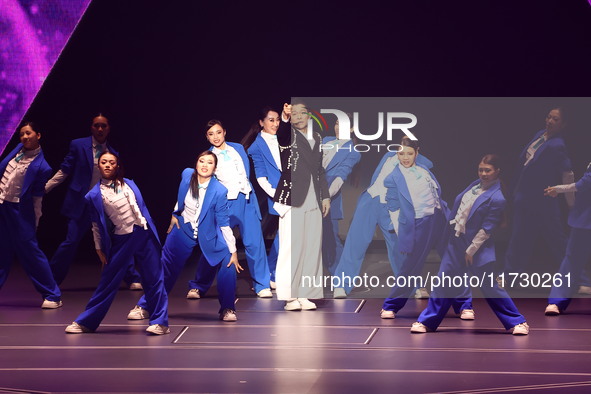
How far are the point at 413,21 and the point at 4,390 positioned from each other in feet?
21.6

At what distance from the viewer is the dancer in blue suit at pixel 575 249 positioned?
28.5 feet

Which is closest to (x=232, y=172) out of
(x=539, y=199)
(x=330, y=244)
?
(x=330, y=244)

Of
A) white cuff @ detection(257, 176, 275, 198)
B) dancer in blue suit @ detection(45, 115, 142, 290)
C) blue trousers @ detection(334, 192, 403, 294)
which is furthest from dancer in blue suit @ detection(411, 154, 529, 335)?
dancer in blue suit @ detection(45, 115, 142, 290)

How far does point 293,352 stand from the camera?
735 centimetres

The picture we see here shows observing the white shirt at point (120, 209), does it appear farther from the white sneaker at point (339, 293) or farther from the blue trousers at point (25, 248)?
the white sneaker at point (339, 293)

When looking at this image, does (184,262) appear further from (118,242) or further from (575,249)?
(575,249)

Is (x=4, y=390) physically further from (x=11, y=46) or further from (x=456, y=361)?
(x=11, y=46)

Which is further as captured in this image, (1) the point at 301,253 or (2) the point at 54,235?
(2) the point at 54,235

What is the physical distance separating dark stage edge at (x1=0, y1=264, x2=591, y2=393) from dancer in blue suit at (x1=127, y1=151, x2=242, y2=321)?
0.27 m

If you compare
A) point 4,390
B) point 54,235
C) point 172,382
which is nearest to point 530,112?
point 172,382

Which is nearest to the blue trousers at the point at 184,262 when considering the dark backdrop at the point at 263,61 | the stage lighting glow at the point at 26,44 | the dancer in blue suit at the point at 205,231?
the dancer in blue suit at the point at 205,231

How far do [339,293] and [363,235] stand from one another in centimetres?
58

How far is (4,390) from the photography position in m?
6.32

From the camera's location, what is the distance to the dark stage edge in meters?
6.48
